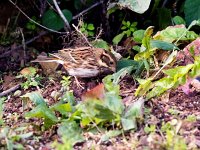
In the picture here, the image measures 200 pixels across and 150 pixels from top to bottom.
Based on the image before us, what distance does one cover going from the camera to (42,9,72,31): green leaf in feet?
18.7

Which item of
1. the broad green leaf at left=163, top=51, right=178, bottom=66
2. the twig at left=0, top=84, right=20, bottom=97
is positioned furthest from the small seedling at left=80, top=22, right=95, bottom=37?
the broad green leaf at left=163, top=51, right=178, bottom=66

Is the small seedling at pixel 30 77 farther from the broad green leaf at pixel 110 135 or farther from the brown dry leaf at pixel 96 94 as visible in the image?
the broad green leaf at pixel 110 135

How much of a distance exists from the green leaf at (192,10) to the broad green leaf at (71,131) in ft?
6.62

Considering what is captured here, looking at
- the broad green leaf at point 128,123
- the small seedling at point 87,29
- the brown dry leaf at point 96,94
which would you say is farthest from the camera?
the small seedling at point 87,29

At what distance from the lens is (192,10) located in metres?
5.36

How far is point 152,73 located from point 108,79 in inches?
13.4

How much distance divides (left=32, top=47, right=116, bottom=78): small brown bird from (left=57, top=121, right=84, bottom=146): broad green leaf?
1.14m

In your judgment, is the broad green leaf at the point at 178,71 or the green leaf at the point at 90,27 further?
the green leaf at the point at 90,27

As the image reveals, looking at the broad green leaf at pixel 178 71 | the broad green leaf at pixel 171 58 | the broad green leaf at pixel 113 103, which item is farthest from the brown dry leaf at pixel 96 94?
the broad green leaf at pixel 171 58

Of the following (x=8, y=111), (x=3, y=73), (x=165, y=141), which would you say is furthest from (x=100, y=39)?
(x=165, y=141)

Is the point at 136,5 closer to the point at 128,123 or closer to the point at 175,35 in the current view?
the point at 175,35

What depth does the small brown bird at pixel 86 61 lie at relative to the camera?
486 centimetres

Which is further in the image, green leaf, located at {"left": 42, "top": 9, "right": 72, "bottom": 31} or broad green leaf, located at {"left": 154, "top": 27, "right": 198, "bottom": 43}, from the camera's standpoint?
green leaf, located at {"left": 42, "top": 9, "right": 72, "bottom": 31}

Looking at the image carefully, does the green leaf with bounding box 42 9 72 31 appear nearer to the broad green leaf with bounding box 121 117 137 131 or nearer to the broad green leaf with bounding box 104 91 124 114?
the broad green leaf with bounding box 104 91 124 114
